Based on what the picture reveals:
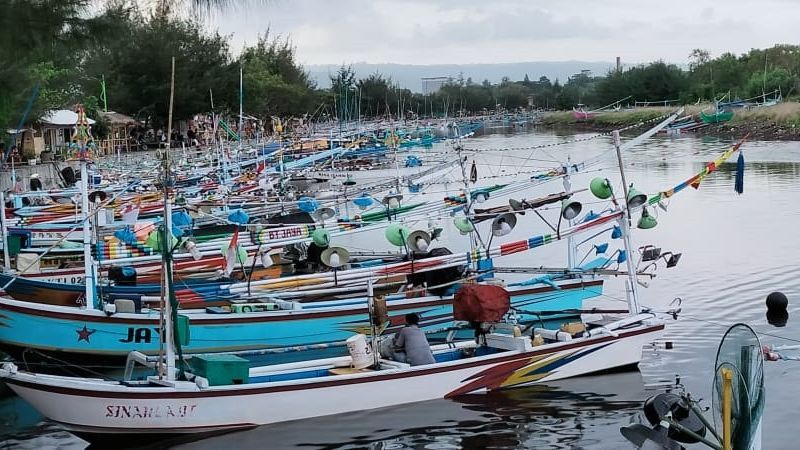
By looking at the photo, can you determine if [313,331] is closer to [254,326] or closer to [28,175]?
[254,326]

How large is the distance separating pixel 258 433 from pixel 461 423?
2.84 metres

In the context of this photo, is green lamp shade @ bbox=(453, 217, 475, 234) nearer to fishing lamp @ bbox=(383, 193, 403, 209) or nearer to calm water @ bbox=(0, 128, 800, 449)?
calm water @ bbox=(0, 128, 800, 449)

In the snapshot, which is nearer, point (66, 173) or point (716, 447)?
point (716, 447)

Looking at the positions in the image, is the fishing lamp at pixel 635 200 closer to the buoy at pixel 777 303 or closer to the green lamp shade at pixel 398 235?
the green lamp shade at pixel 398 235

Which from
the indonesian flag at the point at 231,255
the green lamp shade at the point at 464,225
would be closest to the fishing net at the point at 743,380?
the indonesian flag at the point at 231,255

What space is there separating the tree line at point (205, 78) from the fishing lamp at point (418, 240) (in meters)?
5.11

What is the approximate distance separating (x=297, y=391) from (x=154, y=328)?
A: 184 inches

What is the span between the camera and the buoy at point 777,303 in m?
21.1

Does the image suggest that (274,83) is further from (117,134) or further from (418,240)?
(418,240)

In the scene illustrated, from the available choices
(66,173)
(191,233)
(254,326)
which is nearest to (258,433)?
(254,326)

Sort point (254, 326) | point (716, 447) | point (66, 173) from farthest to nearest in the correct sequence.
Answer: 1. point (66, 173)
2. point (254, 326)
3. point (716, 447)

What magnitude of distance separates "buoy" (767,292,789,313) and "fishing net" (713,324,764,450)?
510 inches

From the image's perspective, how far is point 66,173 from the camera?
3862 cm

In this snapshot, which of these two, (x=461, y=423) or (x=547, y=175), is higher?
(x=547, y=175)
